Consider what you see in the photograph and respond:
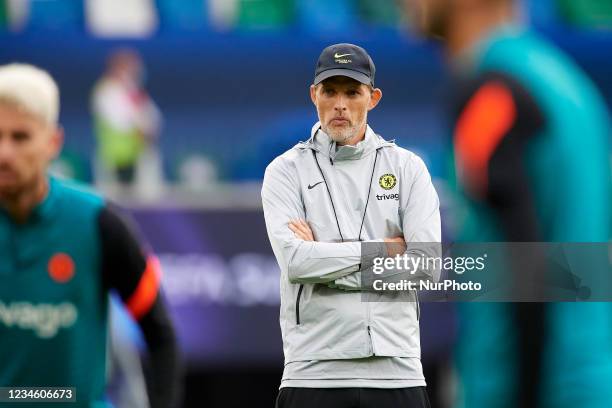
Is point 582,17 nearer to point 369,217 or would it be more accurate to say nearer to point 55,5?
point 55,5

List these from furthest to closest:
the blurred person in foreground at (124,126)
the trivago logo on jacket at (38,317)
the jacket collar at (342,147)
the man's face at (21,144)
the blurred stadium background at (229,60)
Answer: the blurred stadium background at (229,60)
the blurred person in foreground at (124,126)
the trivago logo on jacket at (38,317)
the man's face at (21,144)
the jacket collar at (342,147)

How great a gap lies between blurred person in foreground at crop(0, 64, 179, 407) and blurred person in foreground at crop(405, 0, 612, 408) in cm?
146

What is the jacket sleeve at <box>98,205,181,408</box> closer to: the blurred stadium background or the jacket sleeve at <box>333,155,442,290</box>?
the jacket sleeve at <box>333,155,442,290</box>

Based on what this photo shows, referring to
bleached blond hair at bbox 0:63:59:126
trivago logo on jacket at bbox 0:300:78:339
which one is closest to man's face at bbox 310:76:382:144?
bleached blond hair at bbox 0:63:59:126

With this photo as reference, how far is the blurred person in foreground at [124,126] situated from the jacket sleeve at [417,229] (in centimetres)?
1264

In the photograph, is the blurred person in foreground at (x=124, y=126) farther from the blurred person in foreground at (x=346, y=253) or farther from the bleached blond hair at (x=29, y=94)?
the blurred person in foreground at (x=346, y=253)

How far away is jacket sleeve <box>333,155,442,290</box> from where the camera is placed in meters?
3.31

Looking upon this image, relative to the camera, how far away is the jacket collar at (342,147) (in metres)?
3.39

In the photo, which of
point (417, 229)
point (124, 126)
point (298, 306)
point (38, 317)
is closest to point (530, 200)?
point (417, 229)

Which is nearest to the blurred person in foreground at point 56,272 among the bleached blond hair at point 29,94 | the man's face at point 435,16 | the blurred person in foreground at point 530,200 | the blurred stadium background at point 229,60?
the bleached blond hair at point 29,94

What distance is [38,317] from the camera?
430cm

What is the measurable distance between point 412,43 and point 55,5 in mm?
4843

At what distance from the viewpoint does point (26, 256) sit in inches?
172

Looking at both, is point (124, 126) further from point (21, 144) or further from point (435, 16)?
point (435, 16)
